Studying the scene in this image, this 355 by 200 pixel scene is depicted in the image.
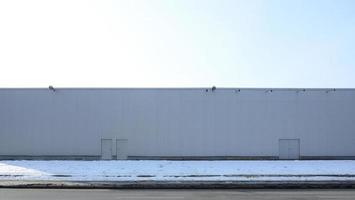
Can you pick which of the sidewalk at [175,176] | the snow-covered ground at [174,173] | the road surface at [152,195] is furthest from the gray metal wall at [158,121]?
the road surface at [152,195]

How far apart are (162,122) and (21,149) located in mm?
10342

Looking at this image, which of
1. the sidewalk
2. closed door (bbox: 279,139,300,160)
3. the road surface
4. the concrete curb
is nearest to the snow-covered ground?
the sidewalk

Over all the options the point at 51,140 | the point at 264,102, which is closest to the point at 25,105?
the point at 51,140

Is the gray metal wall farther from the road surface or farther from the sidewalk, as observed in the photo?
the road surface

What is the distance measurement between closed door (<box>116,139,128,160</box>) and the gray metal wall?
0.23 metres

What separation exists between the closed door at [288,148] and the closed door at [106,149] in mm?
12219

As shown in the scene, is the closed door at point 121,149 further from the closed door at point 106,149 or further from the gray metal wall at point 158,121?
the closed door at point 106,149

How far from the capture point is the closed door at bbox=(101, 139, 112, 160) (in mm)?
39938

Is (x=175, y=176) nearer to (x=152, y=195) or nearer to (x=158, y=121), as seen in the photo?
(x=152, y=195)

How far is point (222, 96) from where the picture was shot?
4019 centimetres

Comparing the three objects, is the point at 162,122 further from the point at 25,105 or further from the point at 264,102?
the point at 25,105

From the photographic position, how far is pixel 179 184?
23.6 meters

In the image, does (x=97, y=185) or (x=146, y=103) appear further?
(x=146, y=103)

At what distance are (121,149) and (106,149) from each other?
3.51ft
